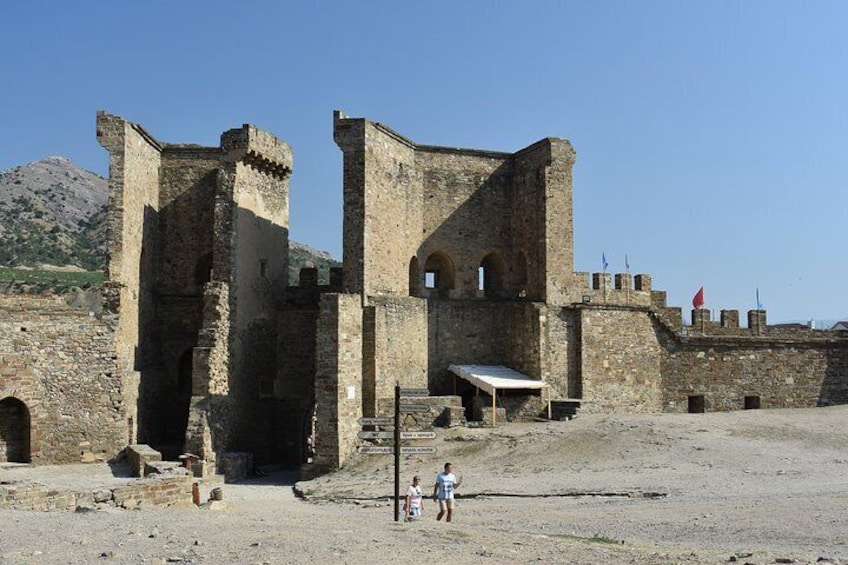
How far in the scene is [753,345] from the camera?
31.5 m

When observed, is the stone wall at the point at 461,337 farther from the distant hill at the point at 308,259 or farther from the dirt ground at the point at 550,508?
the distant hill at the point at 308,259

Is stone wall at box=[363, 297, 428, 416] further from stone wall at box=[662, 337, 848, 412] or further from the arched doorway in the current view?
the arched doorway

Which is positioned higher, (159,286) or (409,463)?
(159,286)

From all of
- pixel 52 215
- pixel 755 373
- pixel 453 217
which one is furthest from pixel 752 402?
pixel 52 215

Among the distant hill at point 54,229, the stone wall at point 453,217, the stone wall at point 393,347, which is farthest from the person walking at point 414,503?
the distant hill at point 54,229

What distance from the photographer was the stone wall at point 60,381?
77.0 ft

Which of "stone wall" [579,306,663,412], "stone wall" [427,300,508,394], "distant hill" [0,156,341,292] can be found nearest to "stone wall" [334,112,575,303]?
"stone wall" [427,300,508,394]

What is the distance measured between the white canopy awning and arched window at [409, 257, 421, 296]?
2797 millimetres

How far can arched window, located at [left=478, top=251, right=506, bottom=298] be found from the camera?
100 ft

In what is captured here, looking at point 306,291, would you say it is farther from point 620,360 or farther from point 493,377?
point 620,360

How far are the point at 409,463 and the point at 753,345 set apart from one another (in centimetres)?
1466

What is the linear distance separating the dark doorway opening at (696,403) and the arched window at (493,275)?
23.7 feet

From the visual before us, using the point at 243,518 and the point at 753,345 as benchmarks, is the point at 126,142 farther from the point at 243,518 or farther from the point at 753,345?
the point at 753,345

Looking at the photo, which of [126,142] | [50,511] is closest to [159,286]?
[126,142]
